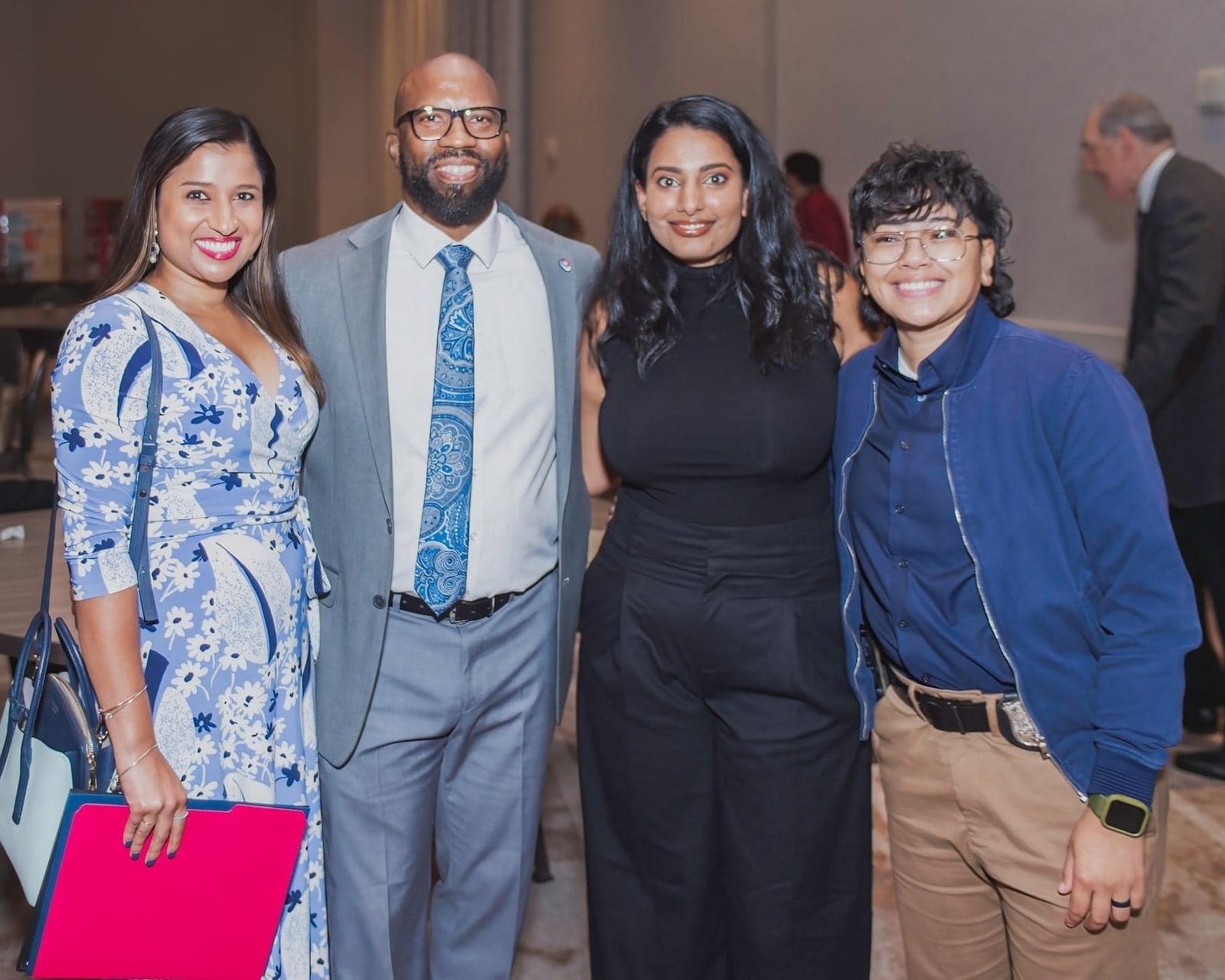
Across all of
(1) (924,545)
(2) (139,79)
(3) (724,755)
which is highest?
(2) (139,79)

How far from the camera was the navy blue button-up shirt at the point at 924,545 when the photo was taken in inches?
70.1

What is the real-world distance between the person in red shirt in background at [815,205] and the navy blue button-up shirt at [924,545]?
5.25 m

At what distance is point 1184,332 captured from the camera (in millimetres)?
3686

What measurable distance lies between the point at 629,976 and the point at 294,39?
15.3 meters

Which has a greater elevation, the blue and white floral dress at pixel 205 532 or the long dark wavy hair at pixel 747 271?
the long dark wavy hair at pixel 747 271

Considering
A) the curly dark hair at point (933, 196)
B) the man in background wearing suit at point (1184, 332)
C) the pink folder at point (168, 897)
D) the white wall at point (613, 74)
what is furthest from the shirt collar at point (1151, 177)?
the white wall at point (613, 74)

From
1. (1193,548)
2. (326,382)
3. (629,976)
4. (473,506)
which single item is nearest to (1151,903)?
(629,976)

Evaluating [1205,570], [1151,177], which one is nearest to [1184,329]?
[1151,177]

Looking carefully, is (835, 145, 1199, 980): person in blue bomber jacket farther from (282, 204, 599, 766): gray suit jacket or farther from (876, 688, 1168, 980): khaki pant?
(282, 204, 599, 766): gray suit jacket

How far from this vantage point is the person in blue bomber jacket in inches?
65.1

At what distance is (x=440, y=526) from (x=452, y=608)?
0.46 feet

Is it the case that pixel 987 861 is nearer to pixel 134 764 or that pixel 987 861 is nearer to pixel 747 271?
pixel 747 271

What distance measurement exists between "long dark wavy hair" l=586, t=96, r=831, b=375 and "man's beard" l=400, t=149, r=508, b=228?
0.23m

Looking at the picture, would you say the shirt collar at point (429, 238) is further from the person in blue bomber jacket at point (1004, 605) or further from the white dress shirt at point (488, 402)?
the person in blue bomber jacket at point (1004, 605)
